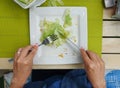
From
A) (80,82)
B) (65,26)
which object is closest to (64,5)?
(65,26)

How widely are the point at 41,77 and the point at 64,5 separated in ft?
1.23

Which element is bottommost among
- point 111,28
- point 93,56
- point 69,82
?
point 69,82

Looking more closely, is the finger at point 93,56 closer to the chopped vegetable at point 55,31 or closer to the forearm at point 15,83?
the chopped vegetable at point 55,31

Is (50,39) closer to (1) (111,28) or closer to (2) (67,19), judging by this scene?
(2) (67,19)

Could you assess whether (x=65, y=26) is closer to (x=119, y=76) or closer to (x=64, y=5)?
(x=64, y=5)

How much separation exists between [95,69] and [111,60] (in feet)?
0.41

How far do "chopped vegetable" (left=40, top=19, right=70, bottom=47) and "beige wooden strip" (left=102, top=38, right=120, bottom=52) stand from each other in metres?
0.15

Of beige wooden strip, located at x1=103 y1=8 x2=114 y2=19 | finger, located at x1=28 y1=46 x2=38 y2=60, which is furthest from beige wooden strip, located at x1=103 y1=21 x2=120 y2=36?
finger, located at x1=28 y1=46 x2=38 y2=60

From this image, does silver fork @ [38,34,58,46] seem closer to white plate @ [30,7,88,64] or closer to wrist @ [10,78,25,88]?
white plate @ [30,7,88,64]

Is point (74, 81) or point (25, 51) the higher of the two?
point (25, 51)

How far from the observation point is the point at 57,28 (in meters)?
1.02

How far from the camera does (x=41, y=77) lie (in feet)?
4.07

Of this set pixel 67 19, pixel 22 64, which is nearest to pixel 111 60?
pixel 67 19

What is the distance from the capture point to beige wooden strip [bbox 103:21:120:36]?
103 centimetres
